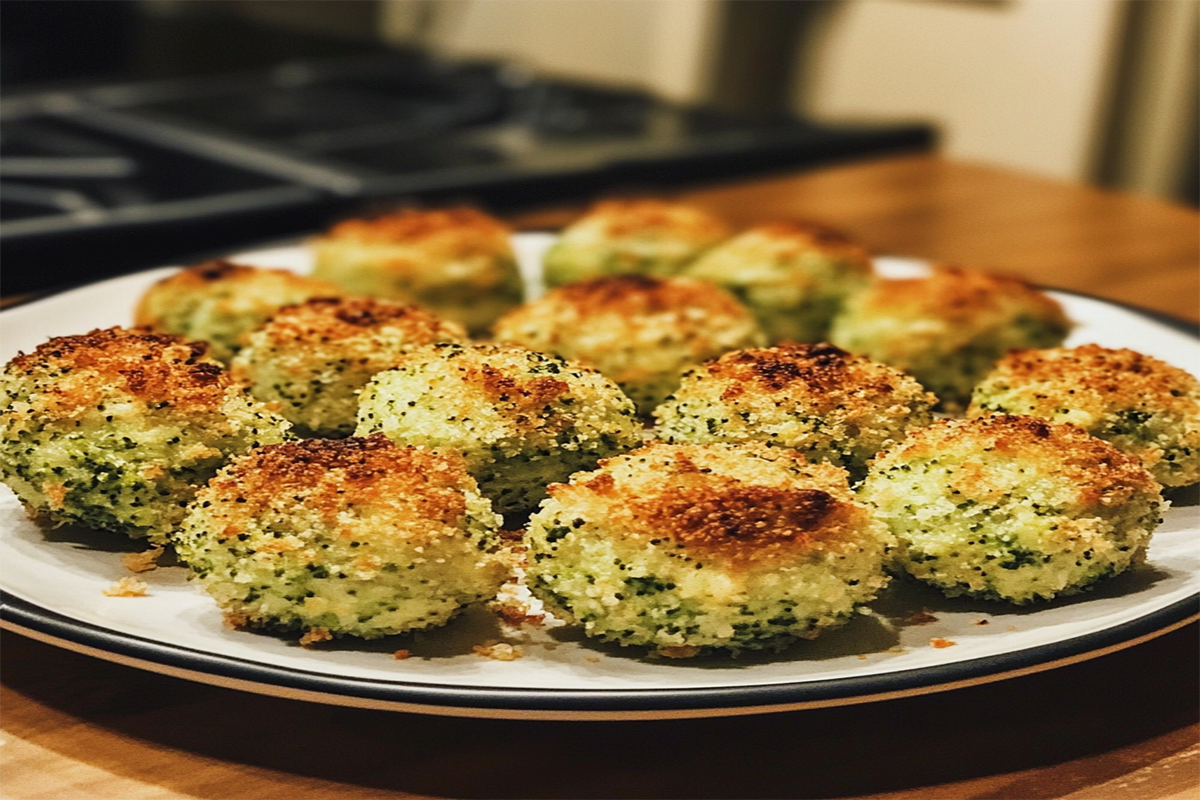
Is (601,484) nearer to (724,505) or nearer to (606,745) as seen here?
(724,505)

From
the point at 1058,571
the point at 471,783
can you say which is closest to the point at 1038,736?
the point at 1058,571

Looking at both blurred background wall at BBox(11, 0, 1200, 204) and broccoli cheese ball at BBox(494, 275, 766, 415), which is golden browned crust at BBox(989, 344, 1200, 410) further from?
blurred background wall at BBox(11, 0, 1200, 204)

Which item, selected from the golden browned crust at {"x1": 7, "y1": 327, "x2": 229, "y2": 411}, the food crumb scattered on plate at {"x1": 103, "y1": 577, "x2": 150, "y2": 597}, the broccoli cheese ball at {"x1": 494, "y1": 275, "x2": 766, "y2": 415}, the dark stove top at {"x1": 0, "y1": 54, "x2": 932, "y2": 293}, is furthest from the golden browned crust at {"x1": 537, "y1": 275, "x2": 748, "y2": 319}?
the dark stove top at {"x1": 0, "y1": 54, "x2": 932, "y2": 293}

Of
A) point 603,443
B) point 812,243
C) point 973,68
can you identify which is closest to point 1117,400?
point 603,443

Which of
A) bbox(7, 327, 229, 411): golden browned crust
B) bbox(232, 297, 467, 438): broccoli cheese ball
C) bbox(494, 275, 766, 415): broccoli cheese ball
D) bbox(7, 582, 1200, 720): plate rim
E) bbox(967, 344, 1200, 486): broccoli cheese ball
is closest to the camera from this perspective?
bbox(7, 582, 1200, 720): plate rim

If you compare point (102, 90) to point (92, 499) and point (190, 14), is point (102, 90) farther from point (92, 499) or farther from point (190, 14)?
point (92, 499)

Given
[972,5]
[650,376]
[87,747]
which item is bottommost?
[87,747]
